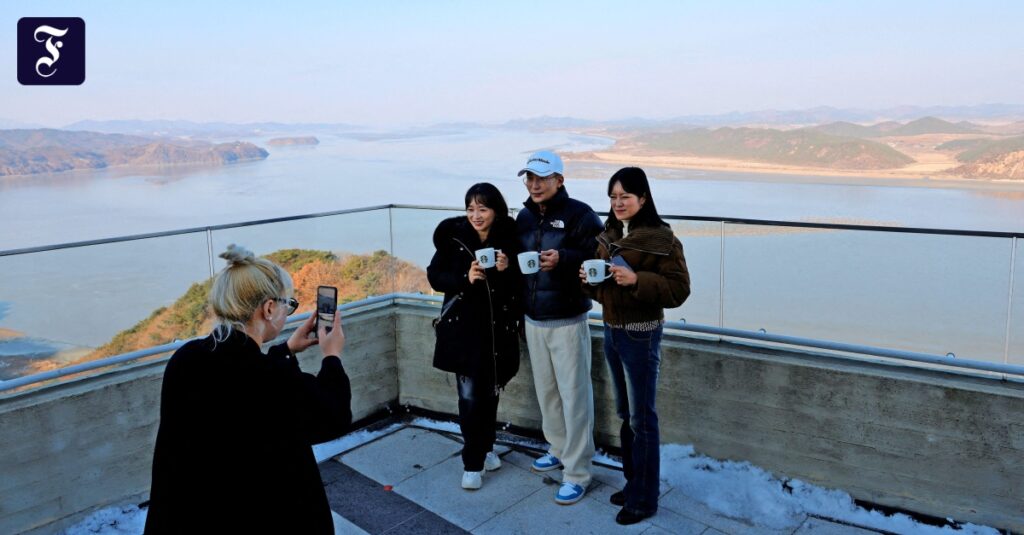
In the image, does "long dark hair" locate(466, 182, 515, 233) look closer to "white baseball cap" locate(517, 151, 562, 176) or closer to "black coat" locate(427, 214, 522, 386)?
"black coat" locate(427, 214, 522, 386)

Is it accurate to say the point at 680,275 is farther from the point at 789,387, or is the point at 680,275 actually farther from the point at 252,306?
the point at 252,306

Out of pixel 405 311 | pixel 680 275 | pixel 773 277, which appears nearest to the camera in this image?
pixel 680 275

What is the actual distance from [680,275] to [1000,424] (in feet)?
6.07

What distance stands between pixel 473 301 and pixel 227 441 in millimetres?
2758

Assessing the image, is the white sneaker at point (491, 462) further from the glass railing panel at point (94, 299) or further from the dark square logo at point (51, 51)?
the dark square logo at point (51, 51)

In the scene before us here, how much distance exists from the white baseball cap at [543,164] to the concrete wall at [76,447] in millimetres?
2560

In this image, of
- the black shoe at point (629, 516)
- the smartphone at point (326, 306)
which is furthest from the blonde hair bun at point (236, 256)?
the black shoe at point (629, 516)

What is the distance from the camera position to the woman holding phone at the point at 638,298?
12.7 ft

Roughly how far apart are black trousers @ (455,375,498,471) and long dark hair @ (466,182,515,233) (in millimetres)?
974

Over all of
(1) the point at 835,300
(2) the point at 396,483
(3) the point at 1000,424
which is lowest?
(2) the point at 396,483

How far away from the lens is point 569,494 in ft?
14.7

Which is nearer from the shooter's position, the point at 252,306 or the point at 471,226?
the point at 252,306

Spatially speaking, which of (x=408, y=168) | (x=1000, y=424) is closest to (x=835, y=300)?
(x=1000, y=424)

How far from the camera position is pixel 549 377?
4.62m
